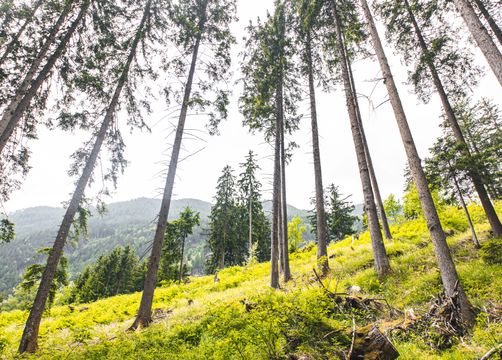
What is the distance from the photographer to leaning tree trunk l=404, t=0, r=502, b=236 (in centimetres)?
893

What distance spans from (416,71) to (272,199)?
8811mm

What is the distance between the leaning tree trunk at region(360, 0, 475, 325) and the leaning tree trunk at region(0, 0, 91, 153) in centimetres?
1063

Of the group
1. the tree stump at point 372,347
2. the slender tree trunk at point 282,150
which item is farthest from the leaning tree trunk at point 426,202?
the slender tree trunk at point 282,150

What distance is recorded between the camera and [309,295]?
4770mm

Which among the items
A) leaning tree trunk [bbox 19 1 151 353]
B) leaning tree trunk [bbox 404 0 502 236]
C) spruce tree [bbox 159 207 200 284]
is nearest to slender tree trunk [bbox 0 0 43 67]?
leaning tree trunk [bbox 19 1 151 353]

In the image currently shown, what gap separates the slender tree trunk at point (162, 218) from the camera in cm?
794

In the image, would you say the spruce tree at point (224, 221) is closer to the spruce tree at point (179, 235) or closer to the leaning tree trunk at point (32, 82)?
the spruce tree at point (179, 235)

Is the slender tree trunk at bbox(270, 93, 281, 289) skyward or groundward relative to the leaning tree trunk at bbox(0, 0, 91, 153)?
groundward

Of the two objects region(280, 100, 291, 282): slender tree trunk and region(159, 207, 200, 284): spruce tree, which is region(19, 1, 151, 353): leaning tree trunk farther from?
region(159, 207, 200, 284): spruce tree

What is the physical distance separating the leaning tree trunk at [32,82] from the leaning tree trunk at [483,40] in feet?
38.7

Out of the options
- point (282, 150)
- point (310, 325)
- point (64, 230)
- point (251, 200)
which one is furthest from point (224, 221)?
point (310, 325)

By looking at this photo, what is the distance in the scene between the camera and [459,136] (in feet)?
32.9

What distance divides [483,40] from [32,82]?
44.0 ft

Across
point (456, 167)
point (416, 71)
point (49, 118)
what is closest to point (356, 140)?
point (456, 167)
